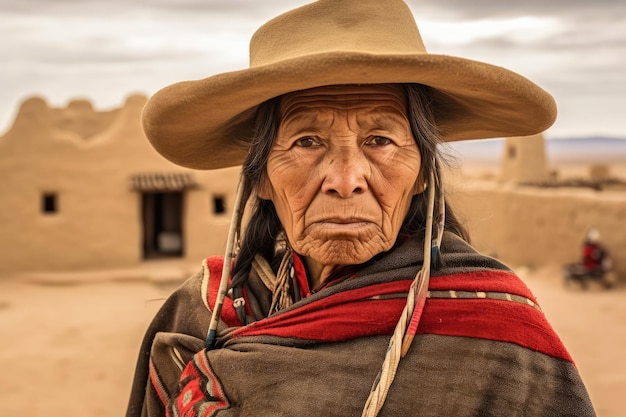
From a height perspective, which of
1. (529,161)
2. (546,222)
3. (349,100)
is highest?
(349,100)

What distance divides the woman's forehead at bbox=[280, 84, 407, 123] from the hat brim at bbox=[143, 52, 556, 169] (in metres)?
0.06

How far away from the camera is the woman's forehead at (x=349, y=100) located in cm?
174

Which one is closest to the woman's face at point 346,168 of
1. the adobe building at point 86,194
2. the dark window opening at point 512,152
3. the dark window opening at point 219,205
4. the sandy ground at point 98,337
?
the sandy ground at point 98,337

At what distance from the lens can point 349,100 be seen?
174 cm

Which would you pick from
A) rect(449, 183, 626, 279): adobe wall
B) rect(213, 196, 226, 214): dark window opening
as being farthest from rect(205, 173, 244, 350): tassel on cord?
rect(213, 196, 226, 214): dark window opening

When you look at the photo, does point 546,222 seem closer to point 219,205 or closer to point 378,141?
point 219,205

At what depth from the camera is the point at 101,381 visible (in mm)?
8742

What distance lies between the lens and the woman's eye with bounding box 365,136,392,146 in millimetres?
1756

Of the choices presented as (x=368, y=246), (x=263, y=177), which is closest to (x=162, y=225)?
(x=263, y=177)

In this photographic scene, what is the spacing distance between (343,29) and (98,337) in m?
10.1

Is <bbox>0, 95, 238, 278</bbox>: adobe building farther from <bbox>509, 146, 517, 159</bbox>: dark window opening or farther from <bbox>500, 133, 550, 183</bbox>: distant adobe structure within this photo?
<bbox>509, 146, 517, 159</bbox>: dark window opening

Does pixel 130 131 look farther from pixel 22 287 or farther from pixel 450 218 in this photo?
pixel 450 218

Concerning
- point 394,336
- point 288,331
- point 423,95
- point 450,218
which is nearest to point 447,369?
point 394,336

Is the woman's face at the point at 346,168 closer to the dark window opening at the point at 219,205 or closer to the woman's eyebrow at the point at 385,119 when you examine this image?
the woman's eyebrow at the point at 385,119
